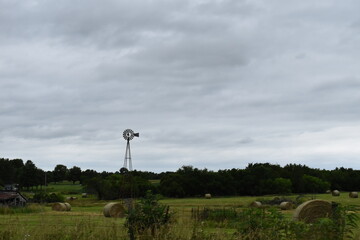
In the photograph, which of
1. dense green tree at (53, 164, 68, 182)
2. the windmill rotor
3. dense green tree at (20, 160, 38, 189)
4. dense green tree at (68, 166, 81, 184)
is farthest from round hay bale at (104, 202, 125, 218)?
dense green tree at (53, 164, 68, 182)

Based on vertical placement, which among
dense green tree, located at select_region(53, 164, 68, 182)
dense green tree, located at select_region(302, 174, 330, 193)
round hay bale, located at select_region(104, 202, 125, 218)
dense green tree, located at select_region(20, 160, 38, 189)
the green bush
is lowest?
round hay bale, located at select_region(104, 202, 125, 218)

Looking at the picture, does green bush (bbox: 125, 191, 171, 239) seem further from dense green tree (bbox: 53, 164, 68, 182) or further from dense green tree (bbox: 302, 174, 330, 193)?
dense green tree (bbox: 53, 164, 68, 182)

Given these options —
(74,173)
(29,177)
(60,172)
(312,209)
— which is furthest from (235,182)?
(60,172)

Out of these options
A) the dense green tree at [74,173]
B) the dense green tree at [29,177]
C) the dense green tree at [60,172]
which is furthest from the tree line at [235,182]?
the dense green tree at [60,172]

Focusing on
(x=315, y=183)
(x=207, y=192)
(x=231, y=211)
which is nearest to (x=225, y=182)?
(x=207, y=192)

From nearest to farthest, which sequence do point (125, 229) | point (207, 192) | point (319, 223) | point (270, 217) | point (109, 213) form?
point (319, 223) < point (270, 217) < point (125, 229) < point (109, 213) < point (207, 192)

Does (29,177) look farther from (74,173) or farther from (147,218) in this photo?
(147,218)

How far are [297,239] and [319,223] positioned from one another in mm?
548

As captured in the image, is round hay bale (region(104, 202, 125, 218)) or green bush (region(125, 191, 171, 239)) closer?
green bush (region(125, 191, 171, 239))

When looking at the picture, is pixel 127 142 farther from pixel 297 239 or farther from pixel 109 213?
pixel 297 239

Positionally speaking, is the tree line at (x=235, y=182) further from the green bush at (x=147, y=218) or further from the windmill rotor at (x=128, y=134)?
the green bush at (x=147, y=218)

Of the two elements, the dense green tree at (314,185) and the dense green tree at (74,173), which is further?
the dense green tree at (74,173)

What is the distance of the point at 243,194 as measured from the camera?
3501 inches

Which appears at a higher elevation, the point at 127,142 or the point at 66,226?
the point at 127,142
